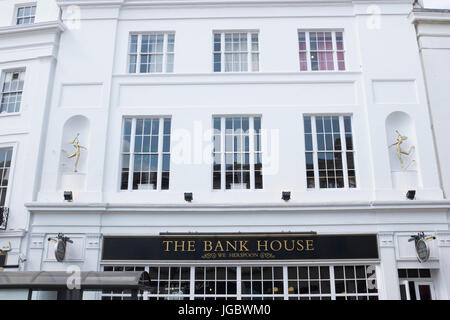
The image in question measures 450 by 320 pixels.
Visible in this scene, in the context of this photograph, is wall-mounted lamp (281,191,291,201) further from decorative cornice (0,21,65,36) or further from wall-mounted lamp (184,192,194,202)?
decorative cornice (0,21,65,36)

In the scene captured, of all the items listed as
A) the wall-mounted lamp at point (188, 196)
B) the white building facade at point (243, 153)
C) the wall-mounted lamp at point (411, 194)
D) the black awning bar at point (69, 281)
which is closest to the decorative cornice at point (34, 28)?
the white building facade at point (243, 153)

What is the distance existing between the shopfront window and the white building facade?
0.04 metres

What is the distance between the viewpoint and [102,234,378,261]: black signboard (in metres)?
12.2

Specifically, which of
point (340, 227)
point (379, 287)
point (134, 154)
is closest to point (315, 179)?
point (340, 227)

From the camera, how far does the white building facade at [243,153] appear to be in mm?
12195

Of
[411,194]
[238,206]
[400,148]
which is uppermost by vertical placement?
[400,148]

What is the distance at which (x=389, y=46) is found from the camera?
14.1 meters

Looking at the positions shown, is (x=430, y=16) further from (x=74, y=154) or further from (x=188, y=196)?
(x=74, y=154)

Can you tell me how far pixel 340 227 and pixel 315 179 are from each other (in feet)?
5.41

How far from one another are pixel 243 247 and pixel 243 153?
3003 millimetres

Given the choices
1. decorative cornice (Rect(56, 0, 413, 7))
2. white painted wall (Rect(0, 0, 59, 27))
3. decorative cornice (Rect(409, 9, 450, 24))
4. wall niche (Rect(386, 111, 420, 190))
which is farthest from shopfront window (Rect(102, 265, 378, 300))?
white painted wall (Rect(0, 0, 59, 27))

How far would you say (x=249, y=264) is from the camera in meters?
12.2

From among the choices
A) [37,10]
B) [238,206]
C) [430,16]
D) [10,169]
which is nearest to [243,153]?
[238,206]
